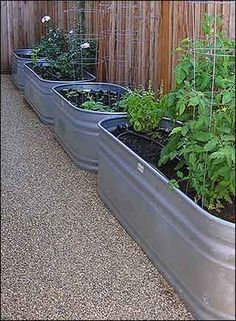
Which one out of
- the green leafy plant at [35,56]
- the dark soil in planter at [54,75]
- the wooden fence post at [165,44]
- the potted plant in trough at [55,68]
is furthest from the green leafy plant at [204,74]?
the green leafy plant at [35,56]

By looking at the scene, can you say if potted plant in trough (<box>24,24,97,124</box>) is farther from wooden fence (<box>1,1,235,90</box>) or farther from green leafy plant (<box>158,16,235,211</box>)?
green leafy plant (<box>158,16,235,211</box>)

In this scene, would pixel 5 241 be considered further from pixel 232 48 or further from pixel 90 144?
pixel 232 48

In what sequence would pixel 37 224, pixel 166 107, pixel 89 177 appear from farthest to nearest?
1. pixel 89 177
2. pixel 37 224
3. pixel 166 107

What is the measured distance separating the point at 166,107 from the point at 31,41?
3591 millimetres

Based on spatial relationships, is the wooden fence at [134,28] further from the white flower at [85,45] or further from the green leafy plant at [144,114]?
the green leafy plant at [144,114]

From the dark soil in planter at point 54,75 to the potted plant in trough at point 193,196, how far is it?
2.09 meters

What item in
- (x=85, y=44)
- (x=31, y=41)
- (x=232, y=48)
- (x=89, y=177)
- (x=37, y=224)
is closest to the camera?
(x=232, y=48)

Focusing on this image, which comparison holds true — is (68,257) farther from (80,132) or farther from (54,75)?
(54,75)

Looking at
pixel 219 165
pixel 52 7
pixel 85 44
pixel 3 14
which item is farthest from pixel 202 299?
pixel 3 14

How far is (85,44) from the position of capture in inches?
177

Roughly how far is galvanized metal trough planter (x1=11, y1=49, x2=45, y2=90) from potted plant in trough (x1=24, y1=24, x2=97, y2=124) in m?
0.38

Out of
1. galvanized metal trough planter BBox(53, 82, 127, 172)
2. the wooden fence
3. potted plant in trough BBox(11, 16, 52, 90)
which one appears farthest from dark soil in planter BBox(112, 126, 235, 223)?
potted plant in trough BBox(11, 16, 52, 90)

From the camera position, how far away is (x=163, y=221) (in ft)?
7.20

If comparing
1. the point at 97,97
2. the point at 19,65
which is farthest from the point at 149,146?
the point at 19,65
